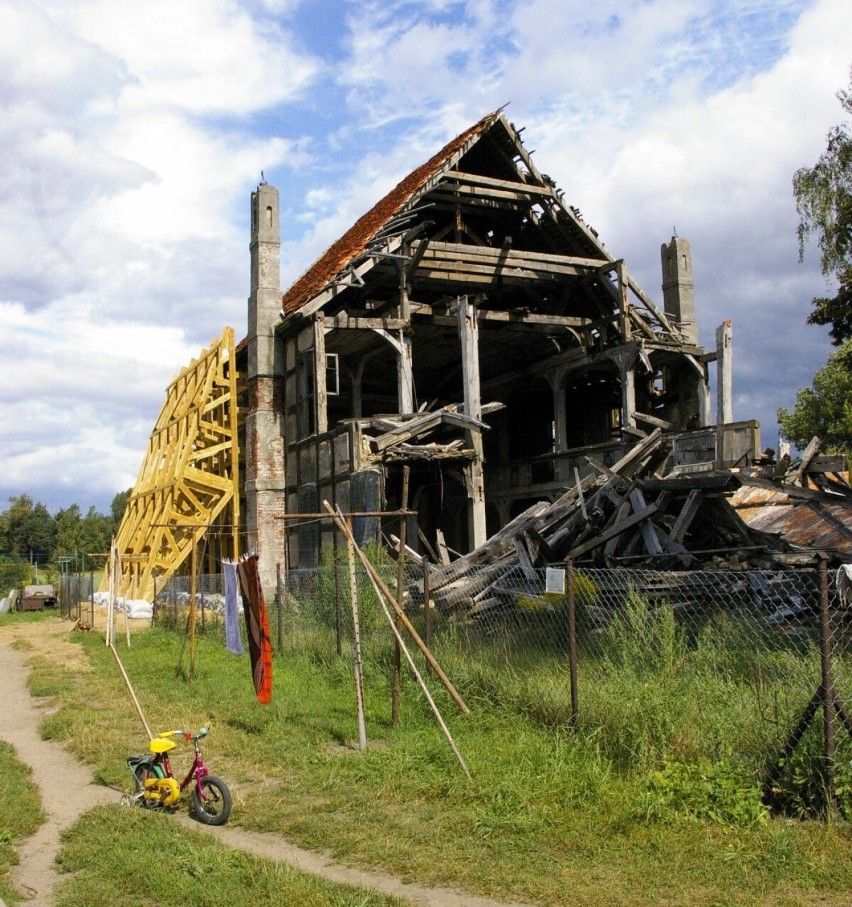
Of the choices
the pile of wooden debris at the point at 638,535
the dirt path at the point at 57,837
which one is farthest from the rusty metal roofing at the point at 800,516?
the dirt path at the point at 57,837

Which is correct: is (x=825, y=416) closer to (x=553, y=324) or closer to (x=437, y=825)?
(x=553, y=324)

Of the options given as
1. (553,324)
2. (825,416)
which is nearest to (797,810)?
(553,324)

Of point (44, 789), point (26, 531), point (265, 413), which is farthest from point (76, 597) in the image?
point (26, 531)

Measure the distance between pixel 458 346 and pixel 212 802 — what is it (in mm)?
21701

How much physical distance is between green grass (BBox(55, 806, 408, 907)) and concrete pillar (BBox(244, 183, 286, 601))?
685 inches

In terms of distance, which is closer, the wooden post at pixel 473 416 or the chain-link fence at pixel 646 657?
the chain-link fence at pixel 646 657

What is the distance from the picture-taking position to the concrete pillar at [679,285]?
25984 millimetres

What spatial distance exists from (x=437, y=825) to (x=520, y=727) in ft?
5.97

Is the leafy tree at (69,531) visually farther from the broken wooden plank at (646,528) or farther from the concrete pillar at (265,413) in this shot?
the broken wooden plank at (646,528)

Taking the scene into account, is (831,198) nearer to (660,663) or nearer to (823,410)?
(660,663)

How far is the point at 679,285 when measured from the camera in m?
26.4

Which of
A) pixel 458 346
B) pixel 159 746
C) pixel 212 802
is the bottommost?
pixel 212 802

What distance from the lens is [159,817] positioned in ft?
22.8

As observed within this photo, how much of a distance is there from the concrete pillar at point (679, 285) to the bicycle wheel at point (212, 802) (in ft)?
71.1
